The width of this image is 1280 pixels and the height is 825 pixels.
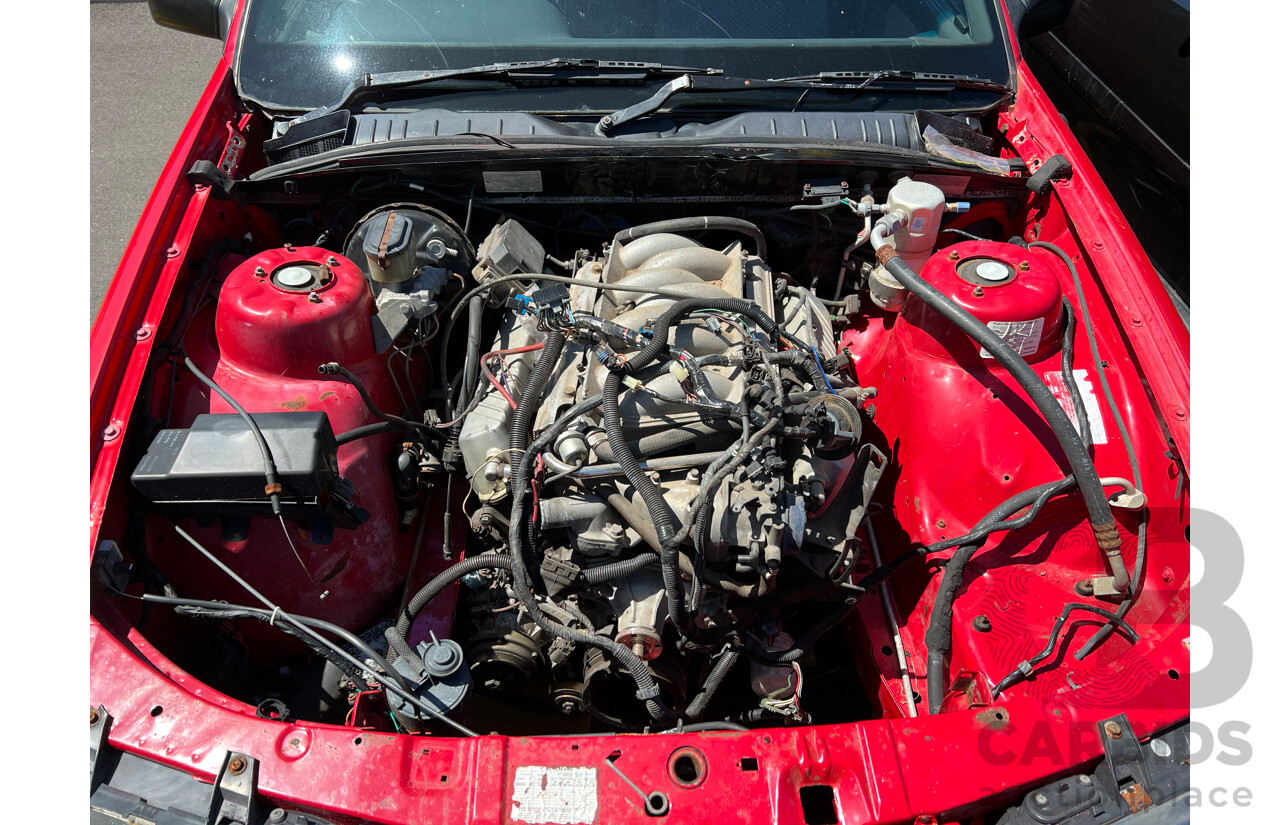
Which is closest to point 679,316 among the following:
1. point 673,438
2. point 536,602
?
point 673,438

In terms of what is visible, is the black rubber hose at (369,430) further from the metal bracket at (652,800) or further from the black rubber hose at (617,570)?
the metal bracket at (652,800)

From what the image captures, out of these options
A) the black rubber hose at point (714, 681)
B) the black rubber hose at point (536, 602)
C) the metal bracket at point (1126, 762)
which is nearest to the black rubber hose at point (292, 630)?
the black rubber hose at point (536, 602)

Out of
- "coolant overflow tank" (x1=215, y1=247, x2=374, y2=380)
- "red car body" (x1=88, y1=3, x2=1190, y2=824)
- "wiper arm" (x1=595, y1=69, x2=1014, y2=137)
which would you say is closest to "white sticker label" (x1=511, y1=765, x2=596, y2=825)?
"red car body" (x1=88, y1=3, x2=1190, y2=824)

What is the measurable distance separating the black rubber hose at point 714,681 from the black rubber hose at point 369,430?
0.93 metres

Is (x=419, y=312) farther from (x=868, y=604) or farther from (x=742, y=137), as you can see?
(x=868, y=604)

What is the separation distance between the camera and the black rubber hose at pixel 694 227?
7.26 ft

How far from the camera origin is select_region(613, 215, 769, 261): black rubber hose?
2.21 metres

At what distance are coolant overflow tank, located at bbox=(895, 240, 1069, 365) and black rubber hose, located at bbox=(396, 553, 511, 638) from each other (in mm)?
1218

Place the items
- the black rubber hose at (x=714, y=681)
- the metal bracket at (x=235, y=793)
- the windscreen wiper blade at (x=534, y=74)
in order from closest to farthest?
1. the metal bracket at (x=235, y=793)
2. the black rubber hose at (x=714, y=681)
3. the windscreen wiper blade at (x=534, y=74)

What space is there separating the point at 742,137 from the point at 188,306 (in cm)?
151

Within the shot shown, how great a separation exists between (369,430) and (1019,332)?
1.60 meters

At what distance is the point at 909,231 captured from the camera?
229cm

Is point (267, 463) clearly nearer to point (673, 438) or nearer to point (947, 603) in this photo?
point (673, 438)

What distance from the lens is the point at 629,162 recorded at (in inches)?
88.1
